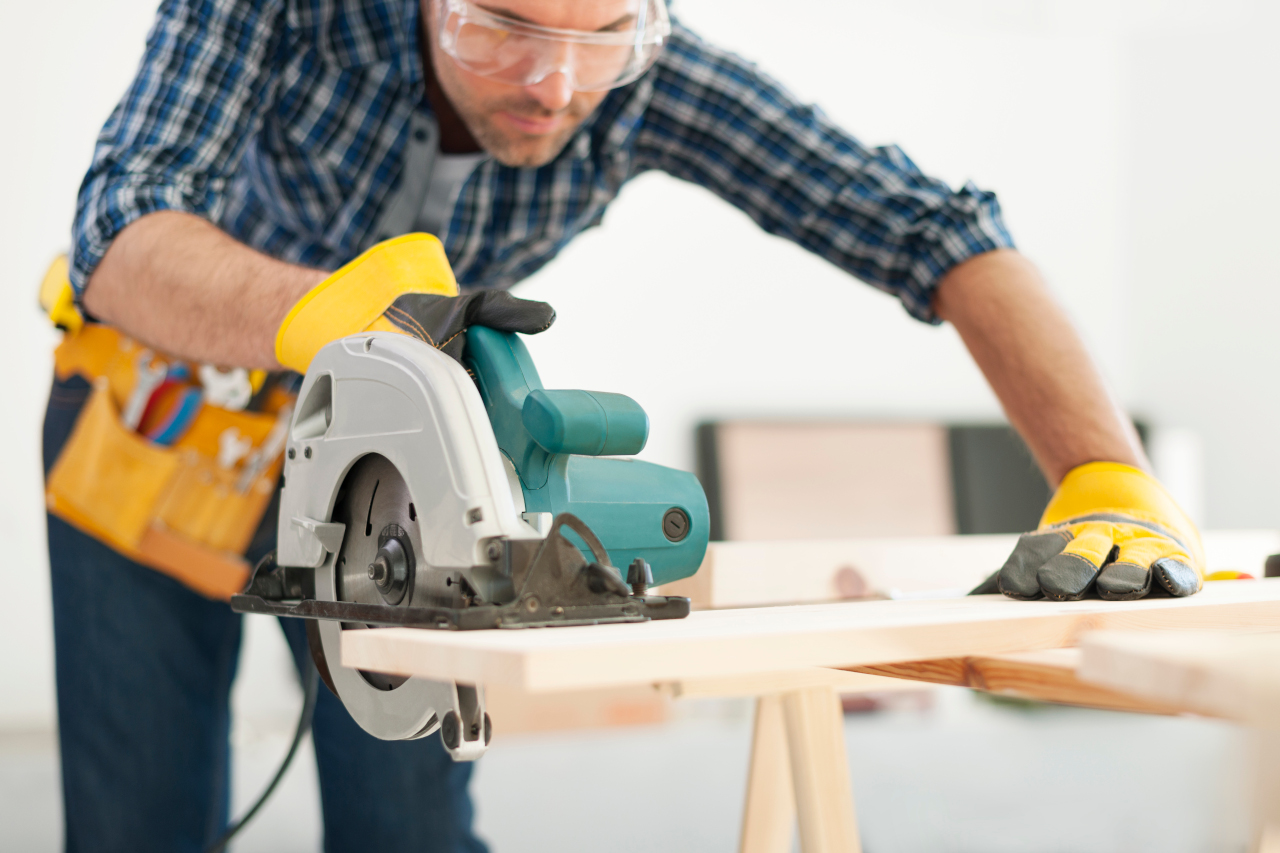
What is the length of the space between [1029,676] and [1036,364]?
28.8 inches

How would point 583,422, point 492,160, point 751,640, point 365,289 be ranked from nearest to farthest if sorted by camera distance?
point 751,640 → point 583,422 → point 365,289 → point 492,160

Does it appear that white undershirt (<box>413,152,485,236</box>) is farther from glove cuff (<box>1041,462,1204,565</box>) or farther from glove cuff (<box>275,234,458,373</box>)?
glove cuff (<box>1041,462,1204,565</box>)

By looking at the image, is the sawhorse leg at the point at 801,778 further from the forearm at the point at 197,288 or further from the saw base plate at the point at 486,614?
the forearm at the point at 197,288

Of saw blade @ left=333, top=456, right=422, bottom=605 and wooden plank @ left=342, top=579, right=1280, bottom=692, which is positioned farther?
saw blade @ left=333, top=456, right=422, bottom=605

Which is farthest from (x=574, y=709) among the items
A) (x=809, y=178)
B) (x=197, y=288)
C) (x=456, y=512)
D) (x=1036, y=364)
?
(x=456, y=512)

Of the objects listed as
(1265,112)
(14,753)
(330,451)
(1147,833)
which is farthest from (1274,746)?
(1265,112)

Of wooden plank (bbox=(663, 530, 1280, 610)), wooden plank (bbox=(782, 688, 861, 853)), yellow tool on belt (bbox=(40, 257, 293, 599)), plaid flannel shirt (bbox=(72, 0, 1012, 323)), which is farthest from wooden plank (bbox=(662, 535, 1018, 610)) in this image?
yellow tool on belt (bbox=(40, 257, 293, 599))

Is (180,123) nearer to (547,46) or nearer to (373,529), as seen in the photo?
(547,46)

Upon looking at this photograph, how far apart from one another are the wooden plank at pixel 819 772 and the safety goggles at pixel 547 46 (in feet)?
2.73

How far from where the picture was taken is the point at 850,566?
4.68 ft

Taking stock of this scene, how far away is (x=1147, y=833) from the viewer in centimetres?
285

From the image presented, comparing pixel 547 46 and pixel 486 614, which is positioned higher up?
pixel 547 46

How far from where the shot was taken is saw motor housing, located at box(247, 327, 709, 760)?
71cm

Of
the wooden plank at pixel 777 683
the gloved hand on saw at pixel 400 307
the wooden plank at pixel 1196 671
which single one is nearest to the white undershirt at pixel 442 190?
the gloved hand on saw at pixel 400 307
